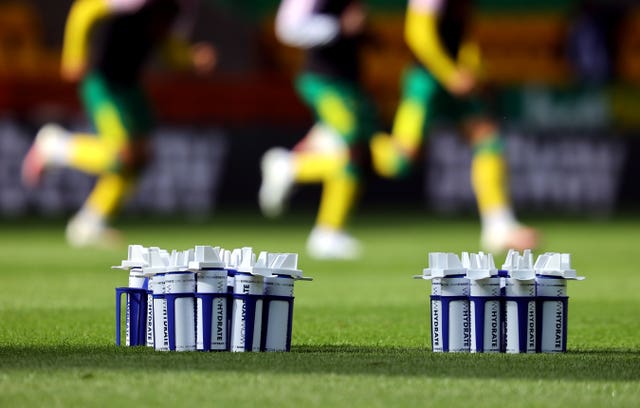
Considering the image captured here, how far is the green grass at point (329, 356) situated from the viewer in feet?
13.4

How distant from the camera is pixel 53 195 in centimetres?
1708

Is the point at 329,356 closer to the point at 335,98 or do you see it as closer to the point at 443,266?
the point at 443,266

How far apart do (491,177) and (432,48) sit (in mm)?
1055

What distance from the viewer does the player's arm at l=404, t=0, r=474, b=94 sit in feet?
36.1

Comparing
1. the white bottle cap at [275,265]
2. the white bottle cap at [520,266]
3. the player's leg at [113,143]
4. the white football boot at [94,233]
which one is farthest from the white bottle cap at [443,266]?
the white football boot at [94,233]

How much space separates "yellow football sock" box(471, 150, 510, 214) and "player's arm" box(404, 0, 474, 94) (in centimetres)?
59

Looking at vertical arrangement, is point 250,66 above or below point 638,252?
above

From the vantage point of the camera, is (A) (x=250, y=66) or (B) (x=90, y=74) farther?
(A) (x=250, y=66)

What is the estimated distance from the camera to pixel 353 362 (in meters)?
4.88

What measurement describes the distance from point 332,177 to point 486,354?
6.01 metres

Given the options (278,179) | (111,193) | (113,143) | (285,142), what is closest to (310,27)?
(278,179)

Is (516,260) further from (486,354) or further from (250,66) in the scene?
(250,66)

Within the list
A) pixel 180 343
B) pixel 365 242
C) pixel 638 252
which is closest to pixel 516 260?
pixel 180 343

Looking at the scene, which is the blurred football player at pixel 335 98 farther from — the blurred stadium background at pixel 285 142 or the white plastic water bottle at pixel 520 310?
the blurred stadium background at pixel 285 142
